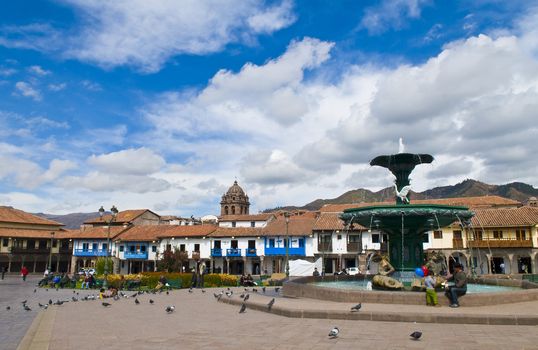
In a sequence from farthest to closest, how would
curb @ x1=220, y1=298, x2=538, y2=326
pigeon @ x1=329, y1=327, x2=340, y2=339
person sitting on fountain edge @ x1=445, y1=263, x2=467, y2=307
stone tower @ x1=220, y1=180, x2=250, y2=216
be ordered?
1. stone tower @ x1=220, y1=180, x2=250, y2=216
2. person sitting on fountain edge @ x1=445, y1=263, x2=467, y2=307
3. curb @ x1=220, y1=298, x2=538, y2=326
4. pigeon @ x1=329, y1=327, x2=340, y2=339

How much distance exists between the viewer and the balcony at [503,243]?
138 ft

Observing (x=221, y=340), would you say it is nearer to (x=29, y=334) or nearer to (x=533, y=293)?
(x=29, y=334)

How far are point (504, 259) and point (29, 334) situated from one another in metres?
44.0

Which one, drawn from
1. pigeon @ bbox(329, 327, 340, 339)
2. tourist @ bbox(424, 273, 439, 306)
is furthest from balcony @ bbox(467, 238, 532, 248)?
pigeon @ bbox(329, 327, 340, 339)

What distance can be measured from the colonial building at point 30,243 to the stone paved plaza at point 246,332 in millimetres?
47157

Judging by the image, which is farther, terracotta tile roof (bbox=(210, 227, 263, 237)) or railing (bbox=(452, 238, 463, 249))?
terracotta tile roof (bbox=(210, 227, 263, 237))

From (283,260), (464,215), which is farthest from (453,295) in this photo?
(283,260)

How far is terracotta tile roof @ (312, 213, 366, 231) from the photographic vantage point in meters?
48.7

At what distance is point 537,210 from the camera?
43.8 m

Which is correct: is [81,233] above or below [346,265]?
above

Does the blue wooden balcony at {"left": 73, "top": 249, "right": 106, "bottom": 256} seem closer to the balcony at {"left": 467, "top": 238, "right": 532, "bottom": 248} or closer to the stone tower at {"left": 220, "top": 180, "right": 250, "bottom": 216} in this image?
the stone tower at {"left": 220, "top": 180, "right": 250, "bottom": 216}

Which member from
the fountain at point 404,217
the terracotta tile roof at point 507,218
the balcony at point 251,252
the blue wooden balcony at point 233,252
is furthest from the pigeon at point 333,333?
the blue wooden balcony at point 233,252

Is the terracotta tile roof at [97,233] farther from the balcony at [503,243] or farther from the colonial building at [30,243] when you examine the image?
the balcony at [503,243]

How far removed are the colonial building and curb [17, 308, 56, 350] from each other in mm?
46215
